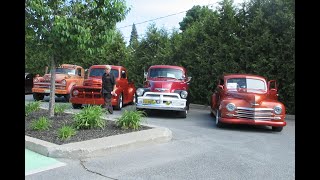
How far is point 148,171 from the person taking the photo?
17.8 feet

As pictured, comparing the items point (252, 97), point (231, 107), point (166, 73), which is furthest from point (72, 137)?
point (166, 73)

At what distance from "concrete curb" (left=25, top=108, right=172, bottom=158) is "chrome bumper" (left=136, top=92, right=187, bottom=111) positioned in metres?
3.74

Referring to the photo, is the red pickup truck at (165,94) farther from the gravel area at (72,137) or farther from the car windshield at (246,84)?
the gravel area at (72,137)

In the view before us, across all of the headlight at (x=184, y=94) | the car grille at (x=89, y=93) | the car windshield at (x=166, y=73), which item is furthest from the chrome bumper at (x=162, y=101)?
the car grille at (x=89, y=93)

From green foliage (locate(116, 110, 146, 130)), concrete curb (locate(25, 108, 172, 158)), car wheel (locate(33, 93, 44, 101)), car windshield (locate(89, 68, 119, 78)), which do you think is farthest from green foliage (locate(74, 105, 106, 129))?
car wheel (locate(33, 93, 44, 101))

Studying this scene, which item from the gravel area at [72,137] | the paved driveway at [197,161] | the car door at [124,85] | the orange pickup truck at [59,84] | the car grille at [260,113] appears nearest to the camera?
the paved driveway at [197,161]

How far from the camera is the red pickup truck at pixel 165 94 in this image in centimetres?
1143

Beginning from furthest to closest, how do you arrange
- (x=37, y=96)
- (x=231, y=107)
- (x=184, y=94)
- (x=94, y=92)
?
(x=37, y=96), (x=94, y=92), (x=184, y=94), (x=231, y=107)

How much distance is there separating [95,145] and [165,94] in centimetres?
530

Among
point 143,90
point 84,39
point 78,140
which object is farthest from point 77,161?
point 143,90

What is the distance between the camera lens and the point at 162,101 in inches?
450

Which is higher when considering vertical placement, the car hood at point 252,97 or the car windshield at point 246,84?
the car windshield at point 246,84

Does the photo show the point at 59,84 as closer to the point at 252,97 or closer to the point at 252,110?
the point at 252,97
